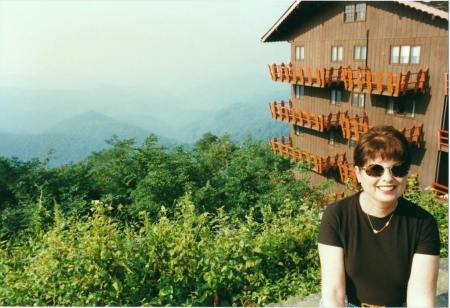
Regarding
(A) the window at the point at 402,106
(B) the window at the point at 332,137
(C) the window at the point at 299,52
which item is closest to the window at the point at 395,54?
(A) the window at the point at 402,106

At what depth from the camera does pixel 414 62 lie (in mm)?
19906

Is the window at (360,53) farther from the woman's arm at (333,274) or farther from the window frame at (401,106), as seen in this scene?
the woman's arm at (333,274)

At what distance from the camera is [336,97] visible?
2523cm

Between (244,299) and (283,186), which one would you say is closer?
(244,299)

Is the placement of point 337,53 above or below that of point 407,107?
above

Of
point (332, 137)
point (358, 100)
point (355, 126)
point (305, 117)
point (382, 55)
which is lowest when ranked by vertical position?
point (332, 137)

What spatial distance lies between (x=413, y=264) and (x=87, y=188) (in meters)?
17.6

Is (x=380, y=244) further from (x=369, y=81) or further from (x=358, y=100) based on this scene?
(x=358, y=100)

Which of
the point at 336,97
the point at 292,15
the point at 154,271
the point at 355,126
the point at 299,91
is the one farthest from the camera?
the point at 299,91

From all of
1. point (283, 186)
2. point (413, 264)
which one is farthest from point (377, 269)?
point (283, 186)

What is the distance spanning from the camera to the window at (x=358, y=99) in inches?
925

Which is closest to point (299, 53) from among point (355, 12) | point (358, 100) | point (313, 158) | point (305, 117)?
point (305, 117)

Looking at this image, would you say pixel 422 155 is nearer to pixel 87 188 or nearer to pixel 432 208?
pixel 432 208

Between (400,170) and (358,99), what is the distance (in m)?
21.9
